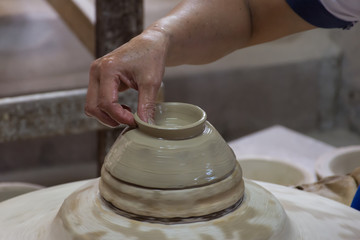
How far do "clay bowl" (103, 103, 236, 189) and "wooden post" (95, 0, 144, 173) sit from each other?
3.87 ft

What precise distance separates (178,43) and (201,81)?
2385 millimetres

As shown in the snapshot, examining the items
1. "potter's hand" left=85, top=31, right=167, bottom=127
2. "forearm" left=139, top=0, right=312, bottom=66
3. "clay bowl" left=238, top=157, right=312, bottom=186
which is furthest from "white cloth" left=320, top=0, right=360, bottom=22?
"clay bowl" left=238, top=157, right=312, bottom=186

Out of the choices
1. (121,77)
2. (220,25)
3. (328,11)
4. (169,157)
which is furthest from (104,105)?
(328,11)

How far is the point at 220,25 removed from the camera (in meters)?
1.45

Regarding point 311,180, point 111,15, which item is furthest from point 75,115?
point 311,180

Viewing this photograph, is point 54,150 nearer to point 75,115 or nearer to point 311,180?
point 75,115

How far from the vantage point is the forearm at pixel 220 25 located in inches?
54.2

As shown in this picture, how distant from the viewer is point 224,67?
3.82 metres

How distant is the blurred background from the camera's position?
3295mm

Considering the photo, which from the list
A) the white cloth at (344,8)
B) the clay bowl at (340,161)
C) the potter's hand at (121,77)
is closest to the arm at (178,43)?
the potter's hand at (121,77)

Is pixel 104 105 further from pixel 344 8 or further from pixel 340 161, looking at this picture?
pixel 340 161

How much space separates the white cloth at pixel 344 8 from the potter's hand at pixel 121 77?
1.39 ft

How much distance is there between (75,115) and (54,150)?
128cm

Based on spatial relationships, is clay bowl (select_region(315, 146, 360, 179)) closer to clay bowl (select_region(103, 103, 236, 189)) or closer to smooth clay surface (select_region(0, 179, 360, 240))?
smooth clay surface (select_region(0, 179, 360, 240))
